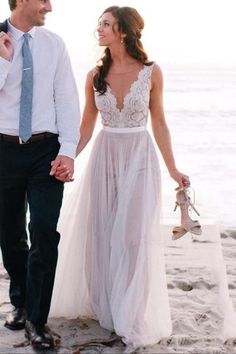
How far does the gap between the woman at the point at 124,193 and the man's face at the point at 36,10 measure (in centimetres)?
55

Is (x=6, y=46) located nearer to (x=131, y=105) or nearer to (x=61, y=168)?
(x=61, y=168)

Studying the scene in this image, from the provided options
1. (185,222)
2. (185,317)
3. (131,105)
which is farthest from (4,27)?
(185,317)

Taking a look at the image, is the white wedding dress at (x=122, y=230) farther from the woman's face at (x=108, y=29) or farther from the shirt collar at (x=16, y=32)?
the shirt collar at (x=16, y=32)

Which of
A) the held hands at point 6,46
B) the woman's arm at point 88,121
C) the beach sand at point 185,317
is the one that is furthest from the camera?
the woman's arm at point 88,121

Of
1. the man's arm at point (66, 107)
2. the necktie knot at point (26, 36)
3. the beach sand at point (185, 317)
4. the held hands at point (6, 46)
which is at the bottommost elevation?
the beach sand at point (185, 317)

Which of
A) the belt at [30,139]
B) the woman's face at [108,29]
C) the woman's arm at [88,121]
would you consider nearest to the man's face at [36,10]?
the woman's face at [108,29]

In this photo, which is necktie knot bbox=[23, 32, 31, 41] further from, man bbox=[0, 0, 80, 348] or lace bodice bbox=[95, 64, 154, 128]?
lace bodice bbox=[95, 64, 154, 128]

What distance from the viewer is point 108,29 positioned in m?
4.08

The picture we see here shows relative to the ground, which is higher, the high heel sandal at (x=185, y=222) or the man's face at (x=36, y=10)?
the man's face at (x=36, y=10)

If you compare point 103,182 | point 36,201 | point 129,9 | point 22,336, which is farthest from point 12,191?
point 129,9

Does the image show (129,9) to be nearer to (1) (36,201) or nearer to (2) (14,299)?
(1) (36,201)

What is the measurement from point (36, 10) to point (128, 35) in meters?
0.70

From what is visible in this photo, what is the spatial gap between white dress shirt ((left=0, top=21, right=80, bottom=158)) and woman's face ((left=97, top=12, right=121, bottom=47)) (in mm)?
370

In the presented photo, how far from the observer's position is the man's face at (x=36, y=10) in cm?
362
